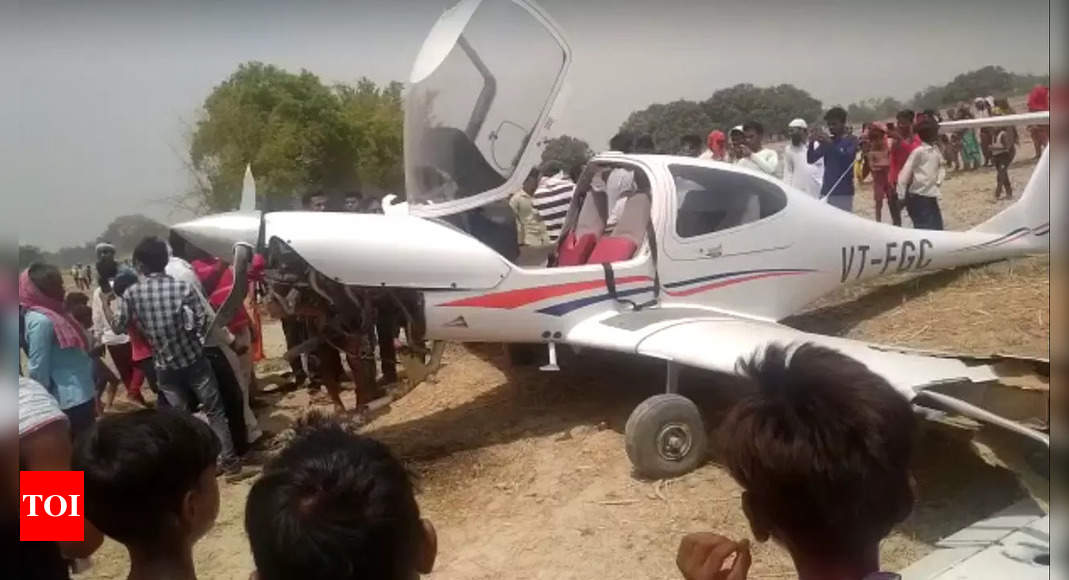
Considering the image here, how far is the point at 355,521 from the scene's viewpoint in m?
1.62

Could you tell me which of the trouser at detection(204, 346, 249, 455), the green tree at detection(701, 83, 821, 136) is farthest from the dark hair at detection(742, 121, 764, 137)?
the green tree at detection(701, 83, 821, 136)

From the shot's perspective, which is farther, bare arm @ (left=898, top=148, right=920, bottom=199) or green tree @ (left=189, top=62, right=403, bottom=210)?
green tree @ (left=189, top=62, right=403, bottom=210)

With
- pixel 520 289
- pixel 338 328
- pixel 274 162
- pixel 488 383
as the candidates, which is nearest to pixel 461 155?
pixel 520 289

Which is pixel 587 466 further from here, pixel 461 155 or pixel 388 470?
pixel 388 470

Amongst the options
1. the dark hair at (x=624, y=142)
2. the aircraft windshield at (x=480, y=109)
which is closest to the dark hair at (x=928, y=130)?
the dark hair at (x=624, y=142)

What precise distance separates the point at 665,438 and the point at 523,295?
142cm

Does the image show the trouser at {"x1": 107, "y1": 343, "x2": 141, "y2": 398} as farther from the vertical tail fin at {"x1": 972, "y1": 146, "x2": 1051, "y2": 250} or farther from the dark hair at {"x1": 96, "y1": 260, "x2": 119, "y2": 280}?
the vertical tail fin at {"x1": 972, "y1": 146, "x2": 1051, "y2": 250}

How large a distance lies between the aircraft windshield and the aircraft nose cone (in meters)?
1.13

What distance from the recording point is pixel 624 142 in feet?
31.1

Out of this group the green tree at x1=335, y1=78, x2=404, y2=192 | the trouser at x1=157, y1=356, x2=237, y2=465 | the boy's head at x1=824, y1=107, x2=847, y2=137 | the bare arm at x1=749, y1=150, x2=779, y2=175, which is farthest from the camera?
the green tree at x1=335, y1=78, x2=404, y2=192

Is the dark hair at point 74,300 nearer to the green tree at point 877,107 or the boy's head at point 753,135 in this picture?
the boy's head at point 753,135

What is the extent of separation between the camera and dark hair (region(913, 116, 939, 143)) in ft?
28.4

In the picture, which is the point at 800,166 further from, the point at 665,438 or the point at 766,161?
the point at 665,438

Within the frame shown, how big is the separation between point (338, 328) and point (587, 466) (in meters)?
1.90
